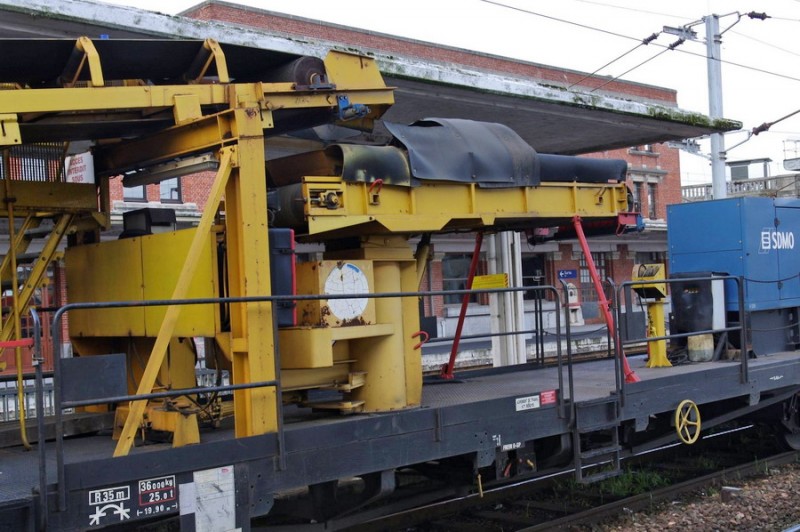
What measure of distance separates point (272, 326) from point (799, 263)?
8.16 meters

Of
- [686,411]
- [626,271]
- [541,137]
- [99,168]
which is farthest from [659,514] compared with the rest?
[626,271]

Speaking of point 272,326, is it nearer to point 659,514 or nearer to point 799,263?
point 659,514

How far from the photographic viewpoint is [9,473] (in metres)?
4.90

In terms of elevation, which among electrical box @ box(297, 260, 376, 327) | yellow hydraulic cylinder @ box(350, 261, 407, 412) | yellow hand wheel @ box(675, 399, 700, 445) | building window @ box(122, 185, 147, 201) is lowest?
yellow hand wheel @ box(675, 399, 700, 445)

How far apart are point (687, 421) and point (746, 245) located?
334 cm

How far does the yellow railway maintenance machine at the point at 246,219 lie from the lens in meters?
4.94

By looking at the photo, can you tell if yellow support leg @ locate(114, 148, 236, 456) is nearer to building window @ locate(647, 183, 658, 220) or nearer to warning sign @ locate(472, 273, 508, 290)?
warning sign @ locate(472, 273, 508, 290)

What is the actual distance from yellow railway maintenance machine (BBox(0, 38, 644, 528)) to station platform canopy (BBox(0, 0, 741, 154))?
2.07 ft

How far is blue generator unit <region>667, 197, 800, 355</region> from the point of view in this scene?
10.1 meters

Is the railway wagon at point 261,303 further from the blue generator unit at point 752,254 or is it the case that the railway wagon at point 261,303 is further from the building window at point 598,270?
the building window at point 598,270

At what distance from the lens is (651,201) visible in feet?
156

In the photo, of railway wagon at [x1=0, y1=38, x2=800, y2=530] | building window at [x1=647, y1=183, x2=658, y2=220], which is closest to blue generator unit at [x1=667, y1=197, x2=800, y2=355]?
railway wagon at [x1=0, y1=38, x2=800, y2=530]

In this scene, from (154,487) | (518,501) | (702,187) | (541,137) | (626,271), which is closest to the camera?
(154,487)

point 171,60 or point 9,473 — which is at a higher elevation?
point 171,60
